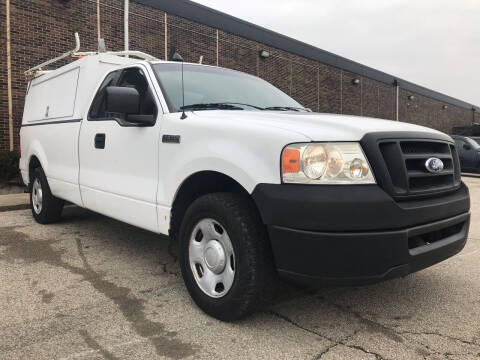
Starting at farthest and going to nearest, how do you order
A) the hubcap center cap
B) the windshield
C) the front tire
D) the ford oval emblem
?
1. the windshield
2. the hubcap center cap
3. the ford oval emblem
4. the front tire

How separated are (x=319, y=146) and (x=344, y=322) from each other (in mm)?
1230

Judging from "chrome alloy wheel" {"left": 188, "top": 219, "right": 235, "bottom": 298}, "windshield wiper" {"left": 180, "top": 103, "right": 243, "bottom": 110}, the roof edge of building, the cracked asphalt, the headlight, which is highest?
the roof edge of building

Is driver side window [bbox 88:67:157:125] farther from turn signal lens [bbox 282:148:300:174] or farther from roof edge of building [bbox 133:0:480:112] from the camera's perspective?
roof edge of building [bbox 133:0:480:112]

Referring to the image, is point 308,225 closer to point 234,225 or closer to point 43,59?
point 234,225

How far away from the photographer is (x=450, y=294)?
131 inches

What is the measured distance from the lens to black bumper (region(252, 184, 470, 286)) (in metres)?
2.28

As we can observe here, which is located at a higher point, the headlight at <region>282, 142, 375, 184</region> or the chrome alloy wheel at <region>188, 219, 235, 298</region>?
the headlight at <region>282, 142, 375, 184</region>

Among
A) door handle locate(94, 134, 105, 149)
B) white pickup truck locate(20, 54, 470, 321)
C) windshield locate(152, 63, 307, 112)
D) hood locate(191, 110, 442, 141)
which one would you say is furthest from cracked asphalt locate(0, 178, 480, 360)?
windshield locate(152, 63, 307, 112)

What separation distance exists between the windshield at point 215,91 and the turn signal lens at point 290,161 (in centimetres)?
115

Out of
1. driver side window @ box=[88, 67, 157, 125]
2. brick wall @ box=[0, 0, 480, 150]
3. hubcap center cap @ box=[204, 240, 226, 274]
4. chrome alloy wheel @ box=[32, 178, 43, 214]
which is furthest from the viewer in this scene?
brick wall @ box=[0, 0, 480, 150]

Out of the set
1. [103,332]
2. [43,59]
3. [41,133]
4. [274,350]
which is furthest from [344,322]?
[43,59]

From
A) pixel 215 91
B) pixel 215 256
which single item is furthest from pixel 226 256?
pixel 215 91

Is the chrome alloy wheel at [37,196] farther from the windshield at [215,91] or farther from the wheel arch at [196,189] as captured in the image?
the wheel arch at [196,189]

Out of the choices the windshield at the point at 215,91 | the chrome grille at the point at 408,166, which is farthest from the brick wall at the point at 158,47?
the chrome grille at the point at 408,166
